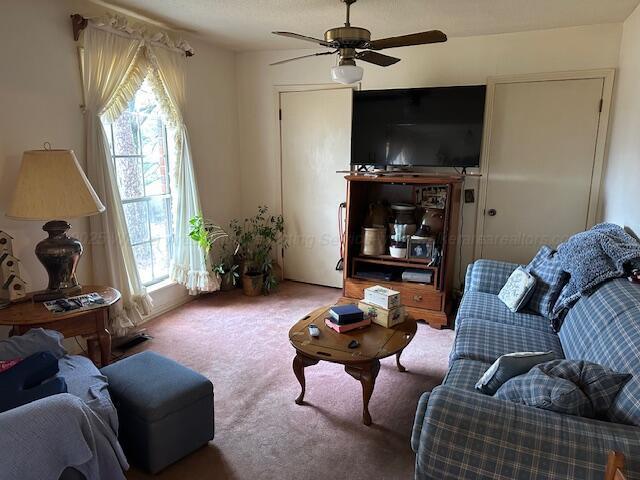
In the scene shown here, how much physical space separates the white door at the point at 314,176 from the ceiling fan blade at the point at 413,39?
5.59 feet

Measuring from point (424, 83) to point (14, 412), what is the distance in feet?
12.1

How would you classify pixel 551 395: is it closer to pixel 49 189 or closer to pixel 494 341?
pixel 494 341

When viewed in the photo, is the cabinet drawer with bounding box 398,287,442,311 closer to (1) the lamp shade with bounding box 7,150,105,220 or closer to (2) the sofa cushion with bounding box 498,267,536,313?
(2) the sofa cushion with bounding box 498,267,536,313

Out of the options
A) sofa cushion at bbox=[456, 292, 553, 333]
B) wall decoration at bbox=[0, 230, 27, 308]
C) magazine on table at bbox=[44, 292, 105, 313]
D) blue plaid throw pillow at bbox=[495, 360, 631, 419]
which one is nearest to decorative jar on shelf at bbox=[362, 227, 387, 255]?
sofa cushion at bbox=[456, 292, 553, 333]

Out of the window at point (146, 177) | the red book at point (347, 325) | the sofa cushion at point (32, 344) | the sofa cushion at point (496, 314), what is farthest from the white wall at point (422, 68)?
the sofa cushion at point (32, 344)

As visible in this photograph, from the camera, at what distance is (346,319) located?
2496 mm

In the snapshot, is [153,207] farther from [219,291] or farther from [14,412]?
[14,412]

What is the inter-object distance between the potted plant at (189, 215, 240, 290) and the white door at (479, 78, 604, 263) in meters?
2.43

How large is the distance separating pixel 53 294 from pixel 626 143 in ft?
11.9

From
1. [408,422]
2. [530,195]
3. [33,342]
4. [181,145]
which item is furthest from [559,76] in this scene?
[33,342]

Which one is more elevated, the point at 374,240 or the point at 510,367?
the point at 374,240

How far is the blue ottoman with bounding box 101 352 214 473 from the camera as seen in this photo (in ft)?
6.35

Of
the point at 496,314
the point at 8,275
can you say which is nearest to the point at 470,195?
the point at 496,314

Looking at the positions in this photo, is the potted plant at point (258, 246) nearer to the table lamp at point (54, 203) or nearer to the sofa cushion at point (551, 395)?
the table lamp at point (54, 203)
